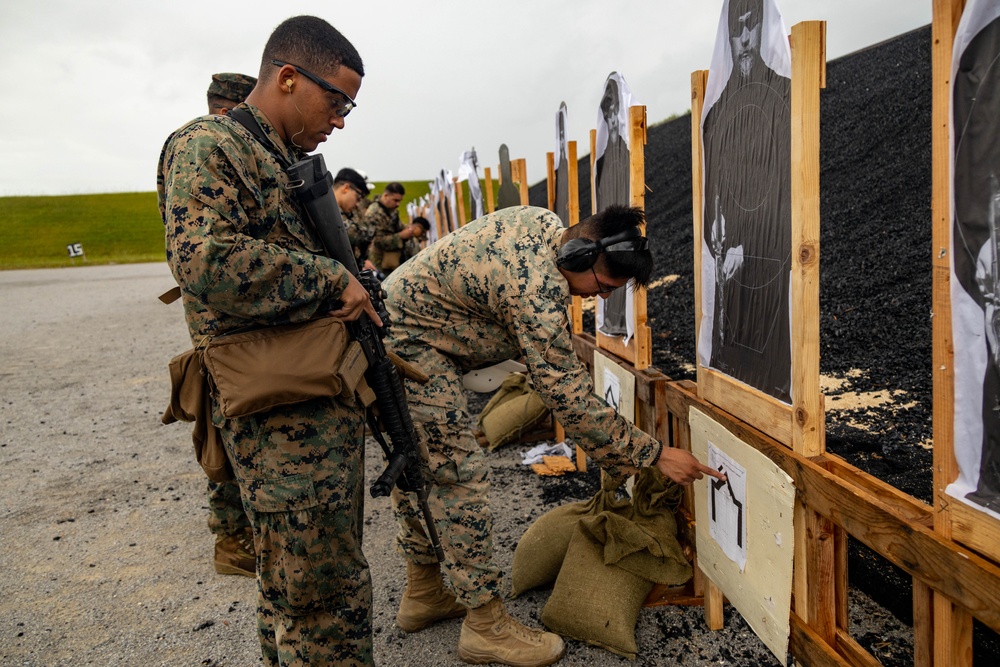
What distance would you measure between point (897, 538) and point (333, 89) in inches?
60.6

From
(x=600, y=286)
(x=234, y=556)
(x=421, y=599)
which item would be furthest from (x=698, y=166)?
(x=234, y=556)

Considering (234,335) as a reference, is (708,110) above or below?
Result: above

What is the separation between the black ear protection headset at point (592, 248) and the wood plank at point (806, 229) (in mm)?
454

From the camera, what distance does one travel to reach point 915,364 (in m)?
3.44

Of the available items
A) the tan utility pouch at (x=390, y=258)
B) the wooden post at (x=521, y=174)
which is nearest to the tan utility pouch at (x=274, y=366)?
the wooden post at (x=521, y=174)

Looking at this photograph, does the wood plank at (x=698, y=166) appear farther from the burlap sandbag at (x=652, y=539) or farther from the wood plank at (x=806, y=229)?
the wood plank at (x=806, y=229)

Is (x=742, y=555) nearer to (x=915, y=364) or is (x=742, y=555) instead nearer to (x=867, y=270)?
(x=915, y=364)

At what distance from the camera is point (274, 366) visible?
135cm

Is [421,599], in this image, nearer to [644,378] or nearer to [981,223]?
[644,378]

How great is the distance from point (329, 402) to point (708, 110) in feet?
4.83

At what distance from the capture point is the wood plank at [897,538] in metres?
1.10

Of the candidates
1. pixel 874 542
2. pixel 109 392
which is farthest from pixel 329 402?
pixel 109 392

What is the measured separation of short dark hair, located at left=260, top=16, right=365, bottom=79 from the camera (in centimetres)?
142

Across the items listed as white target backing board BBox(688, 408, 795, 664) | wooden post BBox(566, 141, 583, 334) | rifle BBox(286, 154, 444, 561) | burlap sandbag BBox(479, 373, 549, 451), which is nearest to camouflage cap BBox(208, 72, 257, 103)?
rifle BBox(286, 154, 444, 561)
